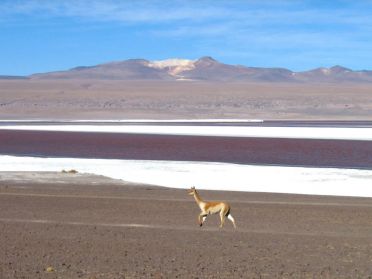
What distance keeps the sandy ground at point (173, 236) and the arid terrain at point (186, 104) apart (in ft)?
227

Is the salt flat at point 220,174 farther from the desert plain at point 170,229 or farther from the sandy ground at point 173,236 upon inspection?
the sandy ground at point 173,236

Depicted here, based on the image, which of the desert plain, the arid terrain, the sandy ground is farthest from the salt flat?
the arid terrain

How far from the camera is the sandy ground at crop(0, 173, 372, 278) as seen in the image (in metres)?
9.49

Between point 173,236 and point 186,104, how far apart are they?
92.2m

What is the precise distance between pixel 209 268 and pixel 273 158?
20660 millimetres

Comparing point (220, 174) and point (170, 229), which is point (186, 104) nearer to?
point (220, 174)

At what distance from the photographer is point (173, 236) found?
12117 millimetres

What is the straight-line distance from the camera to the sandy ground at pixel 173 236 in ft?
31.1

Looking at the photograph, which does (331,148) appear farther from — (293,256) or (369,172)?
(293,256)

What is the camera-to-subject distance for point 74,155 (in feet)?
103

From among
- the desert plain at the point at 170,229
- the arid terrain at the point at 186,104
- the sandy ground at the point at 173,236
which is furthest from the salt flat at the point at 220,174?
the arid terrain at the point at 186,104

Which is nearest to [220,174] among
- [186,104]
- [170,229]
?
[170,229]

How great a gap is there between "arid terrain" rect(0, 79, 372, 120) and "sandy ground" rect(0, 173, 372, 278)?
227 ft

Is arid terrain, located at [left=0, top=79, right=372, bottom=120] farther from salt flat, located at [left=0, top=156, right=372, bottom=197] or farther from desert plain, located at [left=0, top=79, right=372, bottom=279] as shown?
desert plain, located at [left=0, top=79, right=372, bottom=279]
